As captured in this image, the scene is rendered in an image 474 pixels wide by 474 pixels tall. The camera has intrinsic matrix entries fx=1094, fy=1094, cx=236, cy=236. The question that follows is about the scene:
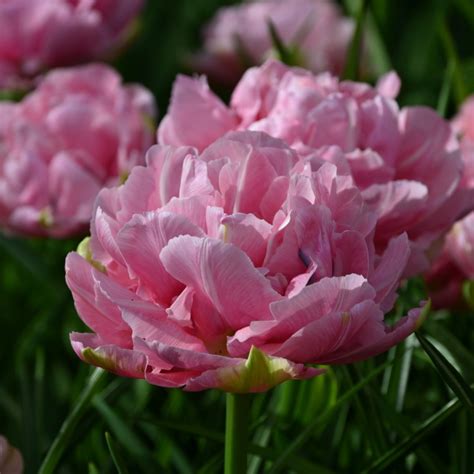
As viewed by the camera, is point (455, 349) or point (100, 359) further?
point (455, 349)

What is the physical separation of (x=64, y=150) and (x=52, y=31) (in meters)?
0.20

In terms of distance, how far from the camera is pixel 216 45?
1399 millimetres

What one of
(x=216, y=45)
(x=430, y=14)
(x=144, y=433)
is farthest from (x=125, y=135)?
(x=430, y=14)

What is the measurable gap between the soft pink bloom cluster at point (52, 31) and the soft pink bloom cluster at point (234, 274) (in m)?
0.55

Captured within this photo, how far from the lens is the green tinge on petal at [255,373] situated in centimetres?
38

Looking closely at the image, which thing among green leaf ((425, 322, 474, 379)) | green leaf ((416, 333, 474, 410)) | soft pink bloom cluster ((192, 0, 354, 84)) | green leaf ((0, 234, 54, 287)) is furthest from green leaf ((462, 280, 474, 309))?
soft pink bloom cluster ((192, 0, 354, 84))

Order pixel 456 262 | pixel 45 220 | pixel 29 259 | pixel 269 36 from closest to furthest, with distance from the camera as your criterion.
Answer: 1. pixel 456 262
2. pixel 45 220
3. pixel 29 259
4. pixel 269 36

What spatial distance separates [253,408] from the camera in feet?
2.22

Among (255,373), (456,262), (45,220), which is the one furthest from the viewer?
(45,220)

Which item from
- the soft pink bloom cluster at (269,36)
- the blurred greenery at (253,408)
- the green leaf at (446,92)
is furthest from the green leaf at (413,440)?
the soft pink bloom cluster at (269,36)

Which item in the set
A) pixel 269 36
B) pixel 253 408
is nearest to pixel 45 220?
pixel 253 408

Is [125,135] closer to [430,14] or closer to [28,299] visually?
[28,299]

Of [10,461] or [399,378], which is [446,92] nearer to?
[399,378]

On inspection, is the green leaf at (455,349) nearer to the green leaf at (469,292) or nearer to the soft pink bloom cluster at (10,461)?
the green leaf at (469,292)
